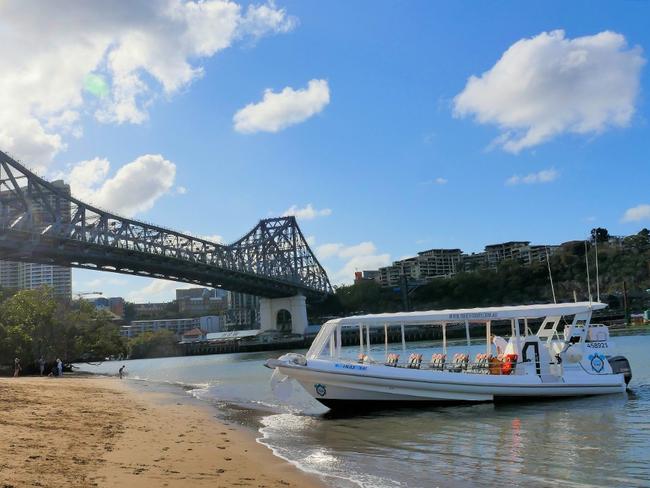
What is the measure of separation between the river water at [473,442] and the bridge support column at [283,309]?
91057mm

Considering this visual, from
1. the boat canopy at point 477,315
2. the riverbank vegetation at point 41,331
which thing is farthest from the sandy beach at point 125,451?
the riverbank vegetation at point 41,331

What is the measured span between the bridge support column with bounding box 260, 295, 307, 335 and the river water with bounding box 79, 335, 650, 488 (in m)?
91.1

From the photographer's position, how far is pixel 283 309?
387 ft

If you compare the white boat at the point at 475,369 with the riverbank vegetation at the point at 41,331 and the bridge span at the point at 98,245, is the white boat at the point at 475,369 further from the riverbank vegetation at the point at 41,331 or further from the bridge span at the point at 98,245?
the bridge span at the point at 98,245

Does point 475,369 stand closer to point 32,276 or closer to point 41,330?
point 41,330

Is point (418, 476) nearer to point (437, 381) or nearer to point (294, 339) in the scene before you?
point (437, 381)

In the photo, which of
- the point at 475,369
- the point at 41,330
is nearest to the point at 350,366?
the point at 475,369

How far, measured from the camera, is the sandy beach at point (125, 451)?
26.8ft

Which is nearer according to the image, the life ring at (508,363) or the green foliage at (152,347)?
the life ring at (508,363)

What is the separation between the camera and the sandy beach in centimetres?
817

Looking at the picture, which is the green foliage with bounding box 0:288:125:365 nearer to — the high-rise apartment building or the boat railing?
the boat railing

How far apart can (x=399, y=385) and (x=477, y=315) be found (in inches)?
132

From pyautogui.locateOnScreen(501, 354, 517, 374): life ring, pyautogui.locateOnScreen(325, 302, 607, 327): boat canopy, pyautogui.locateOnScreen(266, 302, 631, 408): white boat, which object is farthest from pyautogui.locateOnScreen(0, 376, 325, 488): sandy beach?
pyautogui.locateOnScreen(501, 354, 517, 374): life ring

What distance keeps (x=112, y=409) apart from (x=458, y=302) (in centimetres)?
12343
